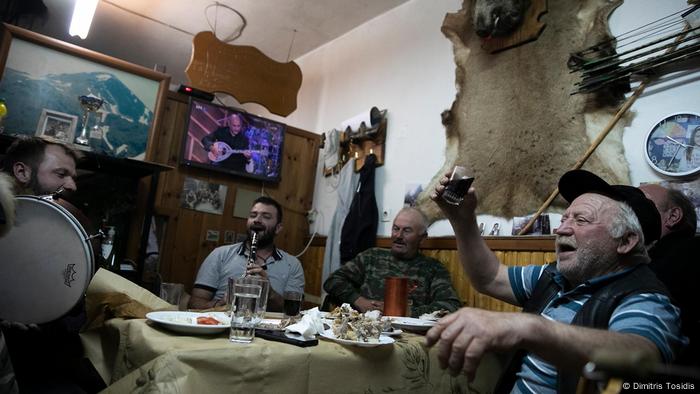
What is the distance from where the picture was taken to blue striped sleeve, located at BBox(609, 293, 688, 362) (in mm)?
897

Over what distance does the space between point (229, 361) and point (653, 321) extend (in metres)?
0.93

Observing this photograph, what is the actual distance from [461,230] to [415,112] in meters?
1.90

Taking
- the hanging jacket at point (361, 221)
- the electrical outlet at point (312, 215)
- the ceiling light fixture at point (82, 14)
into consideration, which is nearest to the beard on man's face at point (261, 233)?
the hanging jacket at point (361, 221)

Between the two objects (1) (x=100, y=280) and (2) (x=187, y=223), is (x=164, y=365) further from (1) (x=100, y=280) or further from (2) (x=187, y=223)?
(2) (x=187, y=223)

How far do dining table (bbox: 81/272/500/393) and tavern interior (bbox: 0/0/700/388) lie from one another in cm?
132

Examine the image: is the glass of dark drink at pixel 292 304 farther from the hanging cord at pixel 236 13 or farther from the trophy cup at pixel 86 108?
the hanging cord at pixel 236 13

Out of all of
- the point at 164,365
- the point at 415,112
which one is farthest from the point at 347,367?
the point at 415,112

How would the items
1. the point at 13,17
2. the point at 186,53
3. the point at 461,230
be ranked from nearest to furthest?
the point at 461,230
the point at 13,17
the point at 186,53

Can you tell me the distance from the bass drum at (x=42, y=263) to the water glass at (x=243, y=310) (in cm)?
76

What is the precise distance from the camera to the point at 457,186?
146 centimetres

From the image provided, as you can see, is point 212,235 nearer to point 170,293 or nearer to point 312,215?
point 170,293

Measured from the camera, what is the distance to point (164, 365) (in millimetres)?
838

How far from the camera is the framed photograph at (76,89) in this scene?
287 centimetres

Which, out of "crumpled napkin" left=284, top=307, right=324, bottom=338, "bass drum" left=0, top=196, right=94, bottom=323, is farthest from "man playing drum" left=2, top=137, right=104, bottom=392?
"crumpled napkin" left=284, top=307, right=324, bottom=338
